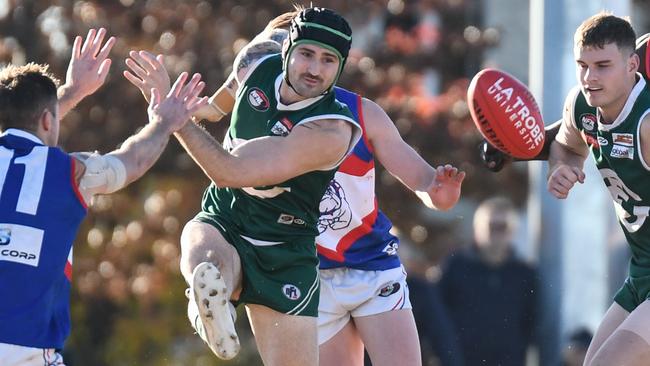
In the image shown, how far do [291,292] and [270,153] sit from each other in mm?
625

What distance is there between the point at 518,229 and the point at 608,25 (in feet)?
23.6

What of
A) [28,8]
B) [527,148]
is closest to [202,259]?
[527,148]

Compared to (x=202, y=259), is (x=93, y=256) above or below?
below

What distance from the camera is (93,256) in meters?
13.0

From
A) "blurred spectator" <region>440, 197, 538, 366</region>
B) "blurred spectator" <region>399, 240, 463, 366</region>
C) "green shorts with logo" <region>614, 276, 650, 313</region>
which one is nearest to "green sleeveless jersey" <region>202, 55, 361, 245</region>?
"green shorts with logo" <region>614, 276, 650, 313</region>

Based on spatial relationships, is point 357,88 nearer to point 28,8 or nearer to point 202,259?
point 28,8

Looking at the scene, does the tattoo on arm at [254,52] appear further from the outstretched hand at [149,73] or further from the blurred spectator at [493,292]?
the blurred spectator at [493,292]

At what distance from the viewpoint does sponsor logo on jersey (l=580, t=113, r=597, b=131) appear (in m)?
7.01

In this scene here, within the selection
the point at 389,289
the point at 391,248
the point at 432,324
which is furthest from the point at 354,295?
the point at 432,324

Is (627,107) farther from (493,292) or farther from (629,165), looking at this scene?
(493,292)

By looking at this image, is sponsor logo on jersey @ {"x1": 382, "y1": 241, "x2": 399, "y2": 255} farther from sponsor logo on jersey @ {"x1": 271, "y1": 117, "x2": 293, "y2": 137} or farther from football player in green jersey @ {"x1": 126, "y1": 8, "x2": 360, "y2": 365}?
sponsor logo on jersey @ {"x1": 271, "y1": 117, "x2": 293, "y2": 137}

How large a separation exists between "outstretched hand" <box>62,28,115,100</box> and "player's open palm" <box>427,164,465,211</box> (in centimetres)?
158

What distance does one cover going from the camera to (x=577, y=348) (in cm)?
962

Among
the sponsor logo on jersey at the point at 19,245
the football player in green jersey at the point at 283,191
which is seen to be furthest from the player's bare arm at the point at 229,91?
the sponsor logo on jersey at the point at 19,245
